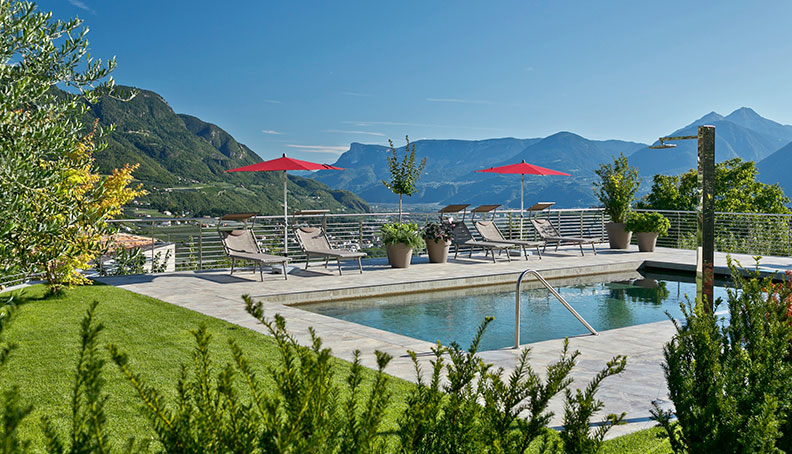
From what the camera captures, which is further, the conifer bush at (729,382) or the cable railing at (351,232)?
the cable railing at (351,232)

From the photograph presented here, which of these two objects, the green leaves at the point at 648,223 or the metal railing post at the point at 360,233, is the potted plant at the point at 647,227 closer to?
the green leaves at the point at 648,223

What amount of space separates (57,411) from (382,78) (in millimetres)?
56131

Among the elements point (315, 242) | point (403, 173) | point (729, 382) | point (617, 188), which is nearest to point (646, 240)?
point (617, 188)

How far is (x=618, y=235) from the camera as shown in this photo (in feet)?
49.0

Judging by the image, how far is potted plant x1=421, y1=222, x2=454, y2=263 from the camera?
12070mm

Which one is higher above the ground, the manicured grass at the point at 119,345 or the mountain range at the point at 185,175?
the mountain range at the point at 185,175

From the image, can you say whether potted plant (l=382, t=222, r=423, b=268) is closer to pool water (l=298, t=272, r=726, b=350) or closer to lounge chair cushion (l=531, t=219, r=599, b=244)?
pool water (l=298, t=272, r=726, b=350)

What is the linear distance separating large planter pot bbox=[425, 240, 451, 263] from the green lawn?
18.7 ft

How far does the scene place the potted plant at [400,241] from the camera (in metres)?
11.4

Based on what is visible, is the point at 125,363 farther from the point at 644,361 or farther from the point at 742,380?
the point at 644,361

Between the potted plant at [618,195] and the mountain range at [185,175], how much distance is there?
29.2 metres

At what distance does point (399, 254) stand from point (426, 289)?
1.77m

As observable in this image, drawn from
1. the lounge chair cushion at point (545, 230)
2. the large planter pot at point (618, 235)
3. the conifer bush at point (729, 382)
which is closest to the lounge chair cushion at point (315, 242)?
the lounge chair cushion at point (545, 230)

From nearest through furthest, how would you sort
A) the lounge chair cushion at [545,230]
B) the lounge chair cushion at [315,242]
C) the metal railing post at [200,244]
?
the lounge chair cushion at [315,242] < the metal railing post at [200,244] < the lounge chair cushion at [545,230]
